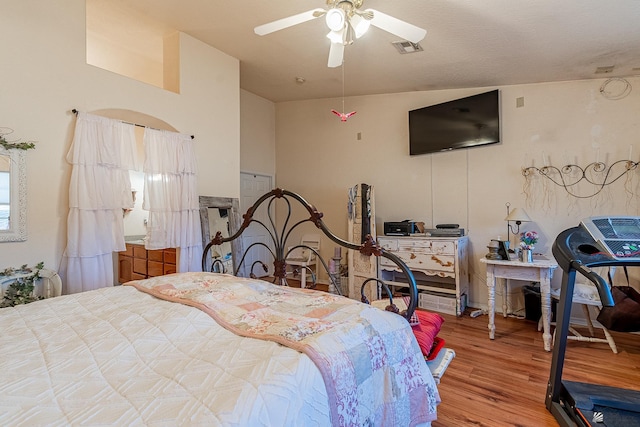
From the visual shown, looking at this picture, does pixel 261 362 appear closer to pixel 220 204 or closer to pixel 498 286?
pixel 220 204

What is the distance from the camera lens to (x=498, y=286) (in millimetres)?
3824

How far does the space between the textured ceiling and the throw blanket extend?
2307 mm

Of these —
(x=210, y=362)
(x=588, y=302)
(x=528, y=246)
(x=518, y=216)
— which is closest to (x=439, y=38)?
(x=518, y=216)

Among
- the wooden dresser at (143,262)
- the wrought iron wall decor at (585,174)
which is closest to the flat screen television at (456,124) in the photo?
the wrought iron wall decor at (585,174)

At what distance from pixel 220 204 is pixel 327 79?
6.96 feet

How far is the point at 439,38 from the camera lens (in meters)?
2.81

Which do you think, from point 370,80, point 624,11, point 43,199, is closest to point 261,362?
point 43,199

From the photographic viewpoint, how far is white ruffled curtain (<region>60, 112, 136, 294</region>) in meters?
2.49

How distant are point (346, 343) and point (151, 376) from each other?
0.61 meters

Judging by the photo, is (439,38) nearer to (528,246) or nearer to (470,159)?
(470,159)

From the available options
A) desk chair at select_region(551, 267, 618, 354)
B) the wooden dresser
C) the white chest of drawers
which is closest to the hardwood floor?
desk chair at select_region(551, 267, 618, 354)

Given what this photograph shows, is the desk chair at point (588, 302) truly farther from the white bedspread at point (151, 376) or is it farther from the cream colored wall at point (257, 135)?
the cream colored wall at point (257, 135)

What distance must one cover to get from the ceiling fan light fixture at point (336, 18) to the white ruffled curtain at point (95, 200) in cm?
208

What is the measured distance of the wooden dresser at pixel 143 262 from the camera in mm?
3627
